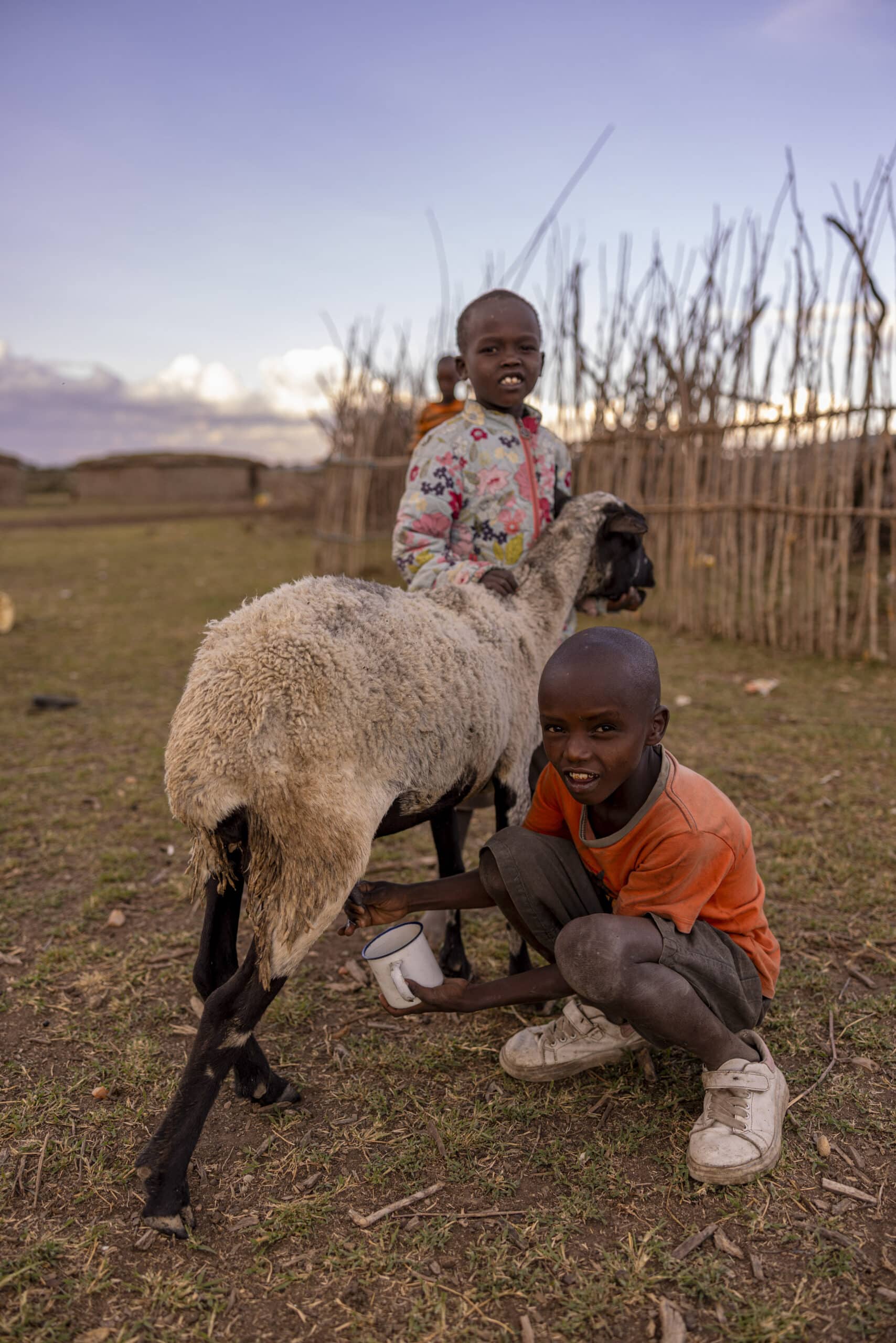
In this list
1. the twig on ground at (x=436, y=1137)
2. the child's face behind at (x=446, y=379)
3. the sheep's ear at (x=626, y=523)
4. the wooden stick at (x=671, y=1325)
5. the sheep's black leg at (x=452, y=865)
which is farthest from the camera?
the child's face behind at (x=446, y=379)

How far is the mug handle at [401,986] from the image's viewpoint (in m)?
2.37

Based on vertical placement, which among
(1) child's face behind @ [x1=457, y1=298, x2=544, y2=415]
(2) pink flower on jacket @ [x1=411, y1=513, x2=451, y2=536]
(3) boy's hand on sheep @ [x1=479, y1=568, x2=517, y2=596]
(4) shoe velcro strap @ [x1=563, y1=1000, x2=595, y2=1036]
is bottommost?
(4) shoe velcro strap @ [x1=563, y1=1000, x2=595, y2=1036]

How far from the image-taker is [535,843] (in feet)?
8.25

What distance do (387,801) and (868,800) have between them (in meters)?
3.47

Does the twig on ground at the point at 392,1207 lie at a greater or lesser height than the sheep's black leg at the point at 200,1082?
lesser

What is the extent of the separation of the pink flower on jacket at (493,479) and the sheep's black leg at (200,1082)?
1778 millimetres

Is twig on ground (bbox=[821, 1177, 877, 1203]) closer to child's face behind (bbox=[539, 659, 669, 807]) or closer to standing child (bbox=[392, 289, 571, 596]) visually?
child's face behind (bbox=[539, 659, 669, 807])

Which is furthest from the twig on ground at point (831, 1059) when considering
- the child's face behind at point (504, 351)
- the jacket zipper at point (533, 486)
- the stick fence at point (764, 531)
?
the stick fence at point (764, 531)

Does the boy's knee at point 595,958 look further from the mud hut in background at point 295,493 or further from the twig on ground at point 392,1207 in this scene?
the mud hut in background at point 295,493

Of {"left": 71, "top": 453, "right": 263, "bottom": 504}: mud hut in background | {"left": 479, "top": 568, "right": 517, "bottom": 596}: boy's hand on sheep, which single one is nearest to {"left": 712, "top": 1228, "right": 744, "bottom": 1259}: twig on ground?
{"left": 479, "top": 568, "right": 517, "bottom": 596}: boy's hand on sheep

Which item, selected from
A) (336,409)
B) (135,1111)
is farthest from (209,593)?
(135,1111)

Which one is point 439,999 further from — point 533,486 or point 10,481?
point 10,481

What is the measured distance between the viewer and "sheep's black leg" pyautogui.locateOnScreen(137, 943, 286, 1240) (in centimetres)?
205

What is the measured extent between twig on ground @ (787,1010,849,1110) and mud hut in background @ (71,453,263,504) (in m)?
28.7
